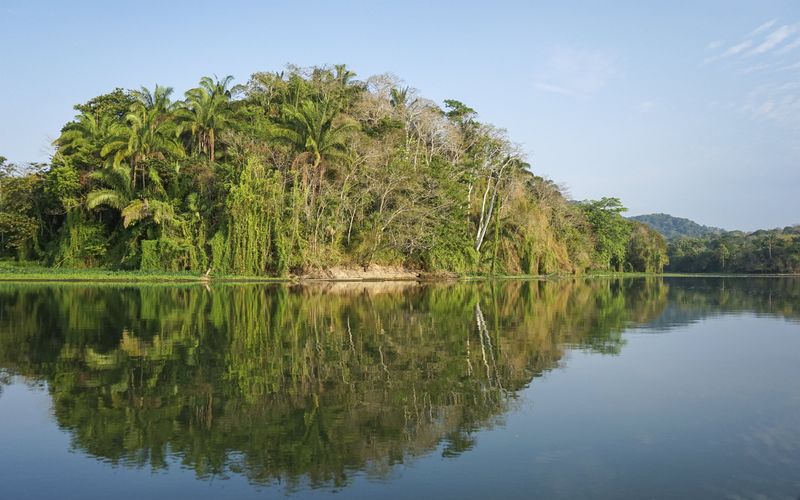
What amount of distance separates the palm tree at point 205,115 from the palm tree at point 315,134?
6.00 metres

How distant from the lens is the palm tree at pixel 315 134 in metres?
42.1

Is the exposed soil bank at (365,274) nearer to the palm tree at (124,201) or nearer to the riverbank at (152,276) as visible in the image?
the riverbank at (152,276)

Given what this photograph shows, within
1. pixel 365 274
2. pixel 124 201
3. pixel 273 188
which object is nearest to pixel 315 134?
pixel 273 188

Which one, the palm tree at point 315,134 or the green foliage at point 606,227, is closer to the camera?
the palm tree at point 315,134

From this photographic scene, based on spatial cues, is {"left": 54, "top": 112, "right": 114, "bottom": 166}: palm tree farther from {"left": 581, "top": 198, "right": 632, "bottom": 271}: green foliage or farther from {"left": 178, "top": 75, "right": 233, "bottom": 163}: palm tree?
{"left": 581, "top": 198, "right": 632, "bottom": 271}: green foliage

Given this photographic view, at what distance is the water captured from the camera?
19.5 ft

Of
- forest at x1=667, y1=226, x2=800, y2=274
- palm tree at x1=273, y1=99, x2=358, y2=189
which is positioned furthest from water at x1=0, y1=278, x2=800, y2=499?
forest at x1=667, y1=226, x2=800, y2=274

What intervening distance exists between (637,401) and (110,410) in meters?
7.75

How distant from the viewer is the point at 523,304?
86.6 ft

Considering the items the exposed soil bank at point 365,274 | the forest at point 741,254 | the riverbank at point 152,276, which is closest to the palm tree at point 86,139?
the riverbank at point 152,276

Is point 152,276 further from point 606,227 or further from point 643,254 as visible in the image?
point 643,254

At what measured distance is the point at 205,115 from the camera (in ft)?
149

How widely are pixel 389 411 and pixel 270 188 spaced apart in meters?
33.6

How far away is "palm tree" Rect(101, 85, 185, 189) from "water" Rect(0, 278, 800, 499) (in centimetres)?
2805
